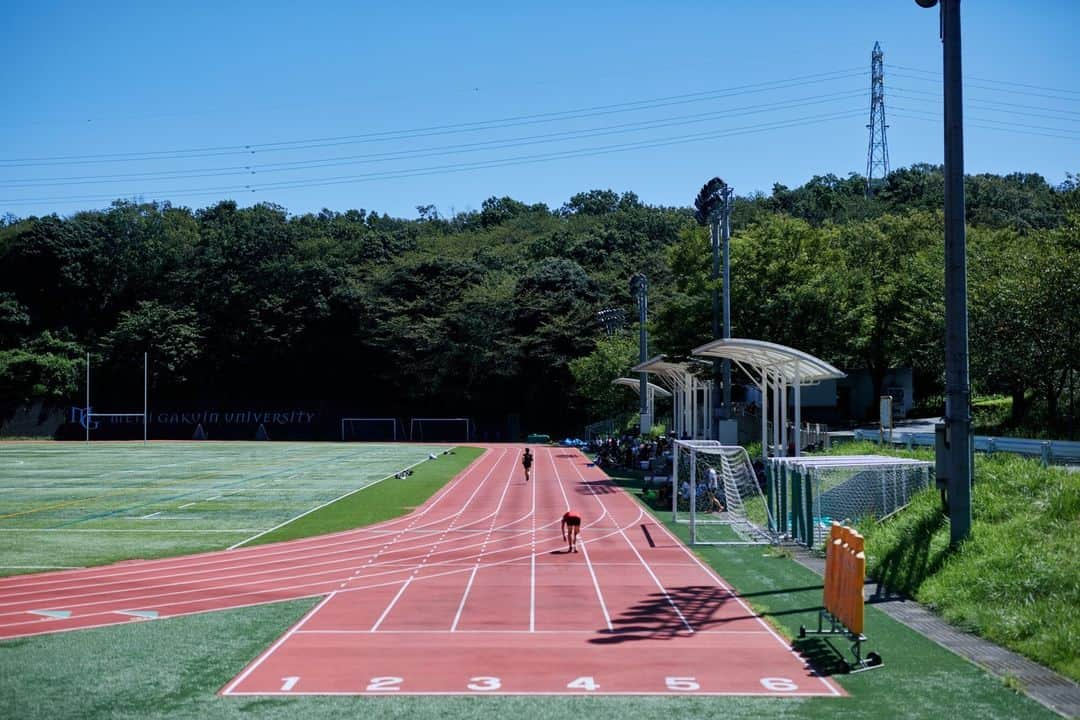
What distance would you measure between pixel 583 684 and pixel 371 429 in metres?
70.3

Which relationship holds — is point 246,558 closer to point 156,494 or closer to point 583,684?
point 583,684

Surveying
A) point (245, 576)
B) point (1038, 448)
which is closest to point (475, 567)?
point (245, 576)

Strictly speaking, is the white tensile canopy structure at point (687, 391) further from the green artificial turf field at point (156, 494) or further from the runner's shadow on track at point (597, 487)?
the green artificial turf field at point (156, 494)

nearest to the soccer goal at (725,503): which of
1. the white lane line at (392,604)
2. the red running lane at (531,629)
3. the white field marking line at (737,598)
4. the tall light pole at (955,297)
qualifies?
the white field marking line at (737,598)

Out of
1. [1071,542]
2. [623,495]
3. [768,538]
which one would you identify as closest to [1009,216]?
[623,495]

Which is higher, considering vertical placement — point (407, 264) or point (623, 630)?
point (407, 264)

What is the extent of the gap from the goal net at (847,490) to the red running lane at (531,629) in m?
2.58

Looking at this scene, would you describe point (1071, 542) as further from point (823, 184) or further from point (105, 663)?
point (823, 184)

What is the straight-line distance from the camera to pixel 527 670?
1145 cm

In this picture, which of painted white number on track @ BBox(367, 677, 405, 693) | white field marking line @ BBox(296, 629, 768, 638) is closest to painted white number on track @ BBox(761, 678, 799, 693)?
white field marking line @ BBox(296, 629, 768, 638)

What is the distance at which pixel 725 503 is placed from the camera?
90.9ft

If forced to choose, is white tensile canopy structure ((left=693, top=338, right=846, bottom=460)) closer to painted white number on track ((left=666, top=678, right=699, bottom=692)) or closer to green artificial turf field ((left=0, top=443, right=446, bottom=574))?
green artificial turf field ((left=0, top=443, right=446, bottom=574))

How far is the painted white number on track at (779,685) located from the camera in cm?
1066

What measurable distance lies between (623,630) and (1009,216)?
70343 mm
